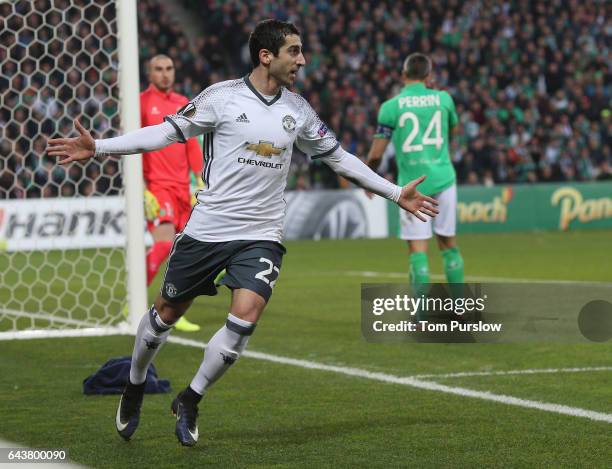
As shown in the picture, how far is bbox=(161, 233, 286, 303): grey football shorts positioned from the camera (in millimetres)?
5289

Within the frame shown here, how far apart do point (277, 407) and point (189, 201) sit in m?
4.10

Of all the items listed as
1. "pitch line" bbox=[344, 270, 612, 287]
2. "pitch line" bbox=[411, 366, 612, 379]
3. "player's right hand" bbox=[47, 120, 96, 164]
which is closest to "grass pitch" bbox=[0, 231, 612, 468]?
"pitch line" bbox=[411, 366, 612, 379]

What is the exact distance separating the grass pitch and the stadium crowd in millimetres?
15296

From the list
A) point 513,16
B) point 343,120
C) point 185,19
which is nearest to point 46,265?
point 343,120

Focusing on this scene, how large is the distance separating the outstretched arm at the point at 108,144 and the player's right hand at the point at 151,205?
445cm

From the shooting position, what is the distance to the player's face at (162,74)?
9742mm

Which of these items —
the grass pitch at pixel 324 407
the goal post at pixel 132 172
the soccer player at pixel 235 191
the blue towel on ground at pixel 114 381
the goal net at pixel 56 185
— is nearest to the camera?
the grass pitch at pixel 324 407

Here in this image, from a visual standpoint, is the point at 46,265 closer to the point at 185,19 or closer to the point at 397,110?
the point at 397,110

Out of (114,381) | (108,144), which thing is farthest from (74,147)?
(114,381)

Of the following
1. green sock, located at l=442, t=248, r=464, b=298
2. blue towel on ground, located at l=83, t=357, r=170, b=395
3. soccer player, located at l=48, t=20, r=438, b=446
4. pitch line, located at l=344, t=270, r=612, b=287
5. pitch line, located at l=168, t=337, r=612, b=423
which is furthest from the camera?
pitch line, located at l=344, t=270, r=612, b=287

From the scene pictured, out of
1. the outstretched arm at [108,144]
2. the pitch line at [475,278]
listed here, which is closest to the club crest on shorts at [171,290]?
the outstretched arm at [108,144]

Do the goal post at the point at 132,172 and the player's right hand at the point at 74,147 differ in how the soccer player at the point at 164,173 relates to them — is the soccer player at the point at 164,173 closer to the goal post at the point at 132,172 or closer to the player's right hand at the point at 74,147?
the goal post at the point at 132,172

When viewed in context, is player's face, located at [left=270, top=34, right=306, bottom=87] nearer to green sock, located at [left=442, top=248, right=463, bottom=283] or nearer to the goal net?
the goal net

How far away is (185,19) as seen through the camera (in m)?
28.7
